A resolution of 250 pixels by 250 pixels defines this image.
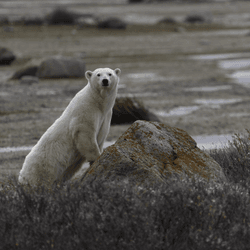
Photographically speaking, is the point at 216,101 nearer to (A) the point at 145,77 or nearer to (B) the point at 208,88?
(B) the point at 208,88

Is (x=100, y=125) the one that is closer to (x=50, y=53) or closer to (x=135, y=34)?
(x=50, y=53)

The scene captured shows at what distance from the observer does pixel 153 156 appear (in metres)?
5.05

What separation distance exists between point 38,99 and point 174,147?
360 inches

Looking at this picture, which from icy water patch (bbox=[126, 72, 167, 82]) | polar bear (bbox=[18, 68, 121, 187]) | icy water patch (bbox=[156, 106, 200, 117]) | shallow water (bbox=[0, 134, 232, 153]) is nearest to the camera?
polar bear (bbox=[18, 68, 121, 187])

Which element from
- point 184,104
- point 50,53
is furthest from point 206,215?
point 50,53

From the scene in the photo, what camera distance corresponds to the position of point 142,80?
17250 mm

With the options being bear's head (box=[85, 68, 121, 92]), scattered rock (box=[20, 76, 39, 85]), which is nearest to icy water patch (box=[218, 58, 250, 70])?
scattered rock (box=[20, 76, 39, 85])

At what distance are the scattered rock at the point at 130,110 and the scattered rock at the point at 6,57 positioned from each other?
12789mm

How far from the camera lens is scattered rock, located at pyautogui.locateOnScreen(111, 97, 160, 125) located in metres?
10.6

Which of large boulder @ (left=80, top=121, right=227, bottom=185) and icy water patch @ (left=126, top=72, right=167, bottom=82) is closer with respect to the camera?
large boulder @ (left=80, top=121, right=227, bottom=185)

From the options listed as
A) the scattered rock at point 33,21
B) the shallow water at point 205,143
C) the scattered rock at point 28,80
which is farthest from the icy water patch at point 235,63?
the scattered rock at point 33,21

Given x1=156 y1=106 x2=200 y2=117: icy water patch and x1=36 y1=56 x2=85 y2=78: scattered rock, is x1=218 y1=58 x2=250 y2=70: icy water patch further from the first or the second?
x1=156 y1=106 x2=200 y2=117: icy water patch

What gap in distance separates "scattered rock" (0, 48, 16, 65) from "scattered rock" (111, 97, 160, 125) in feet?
42.0

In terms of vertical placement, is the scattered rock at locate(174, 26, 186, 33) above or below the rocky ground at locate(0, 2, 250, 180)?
below
